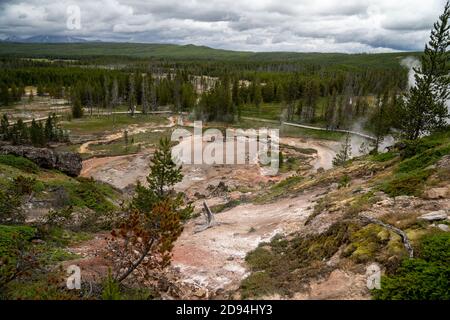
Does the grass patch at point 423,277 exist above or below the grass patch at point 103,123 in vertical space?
above

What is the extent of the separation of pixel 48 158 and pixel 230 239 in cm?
2143

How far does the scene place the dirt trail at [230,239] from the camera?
1430cm

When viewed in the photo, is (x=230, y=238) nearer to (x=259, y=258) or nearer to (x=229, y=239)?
(x=229, y=239)

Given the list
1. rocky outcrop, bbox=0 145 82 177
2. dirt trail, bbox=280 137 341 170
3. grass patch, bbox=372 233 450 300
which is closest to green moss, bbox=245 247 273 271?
grass patch, bbox=372 233 450 300

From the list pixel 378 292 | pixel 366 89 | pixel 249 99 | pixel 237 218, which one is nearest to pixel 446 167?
pixel 378 292

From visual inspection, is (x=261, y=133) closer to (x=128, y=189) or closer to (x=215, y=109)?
(x=215, y=109)

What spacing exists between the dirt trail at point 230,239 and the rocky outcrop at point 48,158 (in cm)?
1564

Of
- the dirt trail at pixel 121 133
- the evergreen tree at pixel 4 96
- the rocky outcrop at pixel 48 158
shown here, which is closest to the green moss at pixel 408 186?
the rocky outcrop at pixel 48 158

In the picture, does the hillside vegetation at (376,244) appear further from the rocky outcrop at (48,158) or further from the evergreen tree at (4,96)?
the evergreen tree at (4,96)

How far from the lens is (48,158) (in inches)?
1292

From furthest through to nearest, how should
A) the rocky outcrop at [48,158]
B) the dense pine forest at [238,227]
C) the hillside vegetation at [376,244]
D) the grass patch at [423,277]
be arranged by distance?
the rocky outcrop at [48,158] → the dense pine forest at [238,227] → the hillside vegetation at [376,244] → the grass patch at [423,277]

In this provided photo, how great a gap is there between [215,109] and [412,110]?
7056 cm

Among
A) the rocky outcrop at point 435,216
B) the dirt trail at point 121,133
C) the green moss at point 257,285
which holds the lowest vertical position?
the dirt trail at point 121,133

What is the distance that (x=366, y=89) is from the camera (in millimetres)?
144500
